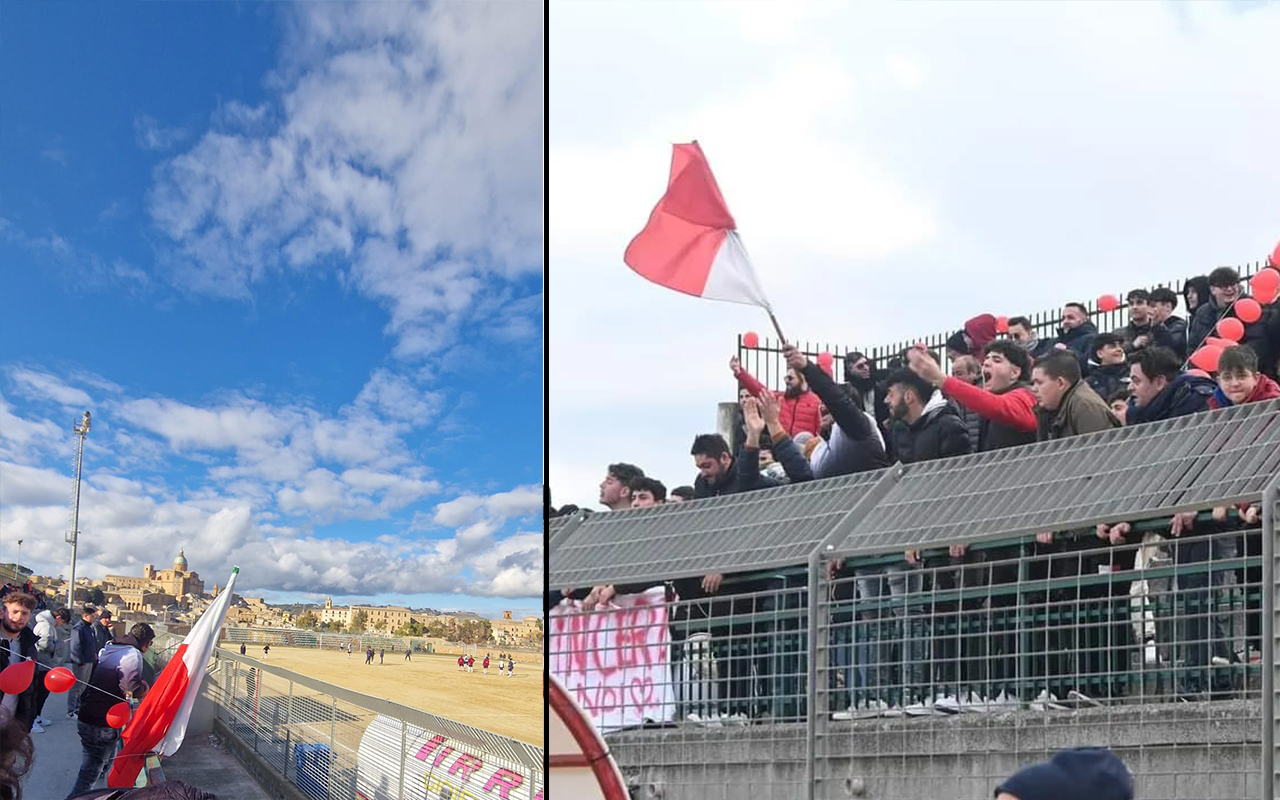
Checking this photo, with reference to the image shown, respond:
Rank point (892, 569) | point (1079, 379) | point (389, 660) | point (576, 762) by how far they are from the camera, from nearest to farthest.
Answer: point (576, 762)
point (892, 569)
point (1079, 379)
point (389, 660)

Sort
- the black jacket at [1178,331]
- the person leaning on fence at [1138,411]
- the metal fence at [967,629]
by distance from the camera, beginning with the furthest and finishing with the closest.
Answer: the black jacket at [1178,331]
the person leaning on fence at [1138,411]
the metal fence at [967,629]

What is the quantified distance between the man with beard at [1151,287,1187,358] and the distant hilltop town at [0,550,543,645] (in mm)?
1605

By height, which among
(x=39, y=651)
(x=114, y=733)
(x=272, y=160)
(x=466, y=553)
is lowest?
(x=114, y=733)

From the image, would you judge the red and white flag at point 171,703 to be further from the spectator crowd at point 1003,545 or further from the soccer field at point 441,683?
the spectator crowd at point 1003,545

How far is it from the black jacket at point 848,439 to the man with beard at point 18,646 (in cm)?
187

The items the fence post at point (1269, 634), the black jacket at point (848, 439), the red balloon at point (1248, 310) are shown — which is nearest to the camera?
the fence post at point (1269, 634)

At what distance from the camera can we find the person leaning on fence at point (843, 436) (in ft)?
9.45

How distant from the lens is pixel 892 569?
2.30 m

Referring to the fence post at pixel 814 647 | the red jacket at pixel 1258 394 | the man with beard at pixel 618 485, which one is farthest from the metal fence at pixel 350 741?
the red jacket at pixel 1258 394

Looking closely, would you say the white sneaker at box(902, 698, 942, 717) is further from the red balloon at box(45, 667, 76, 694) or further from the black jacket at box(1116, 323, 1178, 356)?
the red balloon at box(45, 667, 76, 694)

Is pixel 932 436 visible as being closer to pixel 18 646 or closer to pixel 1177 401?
pixel 1177 401

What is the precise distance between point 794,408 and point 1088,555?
3.63 ft

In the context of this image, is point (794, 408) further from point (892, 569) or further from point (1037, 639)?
point (1037, 639)

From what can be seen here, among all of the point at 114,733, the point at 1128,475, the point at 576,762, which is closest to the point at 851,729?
the point at 576,762
